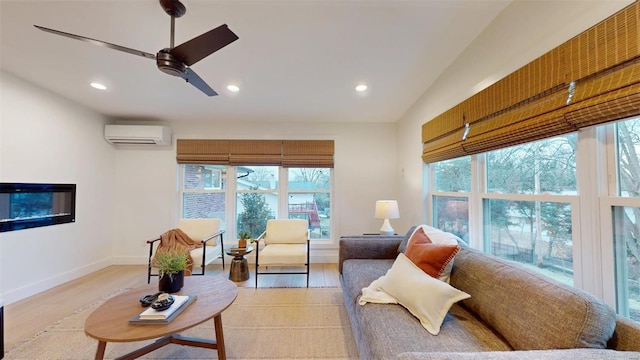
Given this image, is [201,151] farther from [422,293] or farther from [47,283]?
[422,293]

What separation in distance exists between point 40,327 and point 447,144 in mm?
4119

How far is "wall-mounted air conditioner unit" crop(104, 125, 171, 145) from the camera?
3.95m

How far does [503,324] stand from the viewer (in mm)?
1307

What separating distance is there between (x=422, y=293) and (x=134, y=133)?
4.52 meters

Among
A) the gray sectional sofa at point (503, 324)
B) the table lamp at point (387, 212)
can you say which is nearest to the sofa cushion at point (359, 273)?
the gray sectional sofa at point (503, 324)

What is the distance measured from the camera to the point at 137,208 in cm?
423

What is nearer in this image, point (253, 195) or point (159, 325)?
point (159, 325)

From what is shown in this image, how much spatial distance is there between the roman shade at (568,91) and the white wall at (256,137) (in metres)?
2.39

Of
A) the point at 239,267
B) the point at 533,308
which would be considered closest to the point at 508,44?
the point at 533,308

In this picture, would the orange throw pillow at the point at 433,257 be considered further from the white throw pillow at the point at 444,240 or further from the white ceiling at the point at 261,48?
the white ceiling at the point at 261,48

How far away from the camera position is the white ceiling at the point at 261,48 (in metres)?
1.68

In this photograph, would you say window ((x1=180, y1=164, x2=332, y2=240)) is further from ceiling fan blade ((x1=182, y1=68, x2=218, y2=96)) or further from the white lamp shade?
ceiling fan blade ((x1=182, y1=68, x2=218, y2=96))

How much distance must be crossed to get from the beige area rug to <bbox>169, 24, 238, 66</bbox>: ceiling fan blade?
2147 mm

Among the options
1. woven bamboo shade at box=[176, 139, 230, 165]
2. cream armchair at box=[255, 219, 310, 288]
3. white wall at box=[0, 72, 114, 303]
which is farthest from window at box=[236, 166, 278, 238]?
white wall at box=[0, 72, 114, 303]
